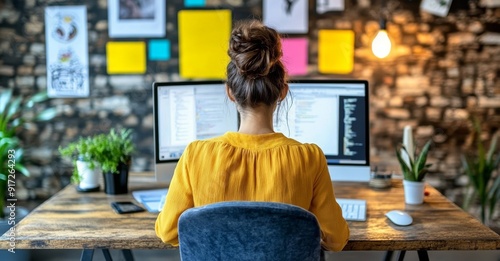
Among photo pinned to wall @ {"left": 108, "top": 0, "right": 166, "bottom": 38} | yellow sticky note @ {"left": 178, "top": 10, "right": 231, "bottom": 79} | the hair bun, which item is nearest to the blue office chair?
the hair bun

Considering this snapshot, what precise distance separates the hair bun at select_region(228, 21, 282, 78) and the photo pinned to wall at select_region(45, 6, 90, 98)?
2077 mm

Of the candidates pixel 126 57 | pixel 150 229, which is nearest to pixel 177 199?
pixel 150 229

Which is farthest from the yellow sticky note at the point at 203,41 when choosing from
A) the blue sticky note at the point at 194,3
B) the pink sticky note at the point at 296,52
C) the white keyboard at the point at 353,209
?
the white keyboard at the point at 353,209

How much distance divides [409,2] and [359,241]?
6.67 feet

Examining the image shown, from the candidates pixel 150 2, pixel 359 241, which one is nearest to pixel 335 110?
pixel 359 241

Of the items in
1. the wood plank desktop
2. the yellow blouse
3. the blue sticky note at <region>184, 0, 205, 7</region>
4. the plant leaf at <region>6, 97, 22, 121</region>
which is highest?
the blue sticky note at <region>184, 0, 205, 7</region>

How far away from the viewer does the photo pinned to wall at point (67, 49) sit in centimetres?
349

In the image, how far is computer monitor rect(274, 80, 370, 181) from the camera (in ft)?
7.86

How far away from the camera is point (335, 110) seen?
2406 mm

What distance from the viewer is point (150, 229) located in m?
1.96

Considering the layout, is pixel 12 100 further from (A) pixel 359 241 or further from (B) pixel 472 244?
(B) pixel 472 244

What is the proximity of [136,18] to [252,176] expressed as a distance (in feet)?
7.18

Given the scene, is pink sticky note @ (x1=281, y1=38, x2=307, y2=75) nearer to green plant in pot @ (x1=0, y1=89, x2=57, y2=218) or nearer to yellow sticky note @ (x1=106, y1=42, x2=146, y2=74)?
yellow sticky note @ (x1=106, y1=42, x2=146, y2=74)

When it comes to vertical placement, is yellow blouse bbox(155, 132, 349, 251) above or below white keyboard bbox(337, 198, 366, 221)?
above
